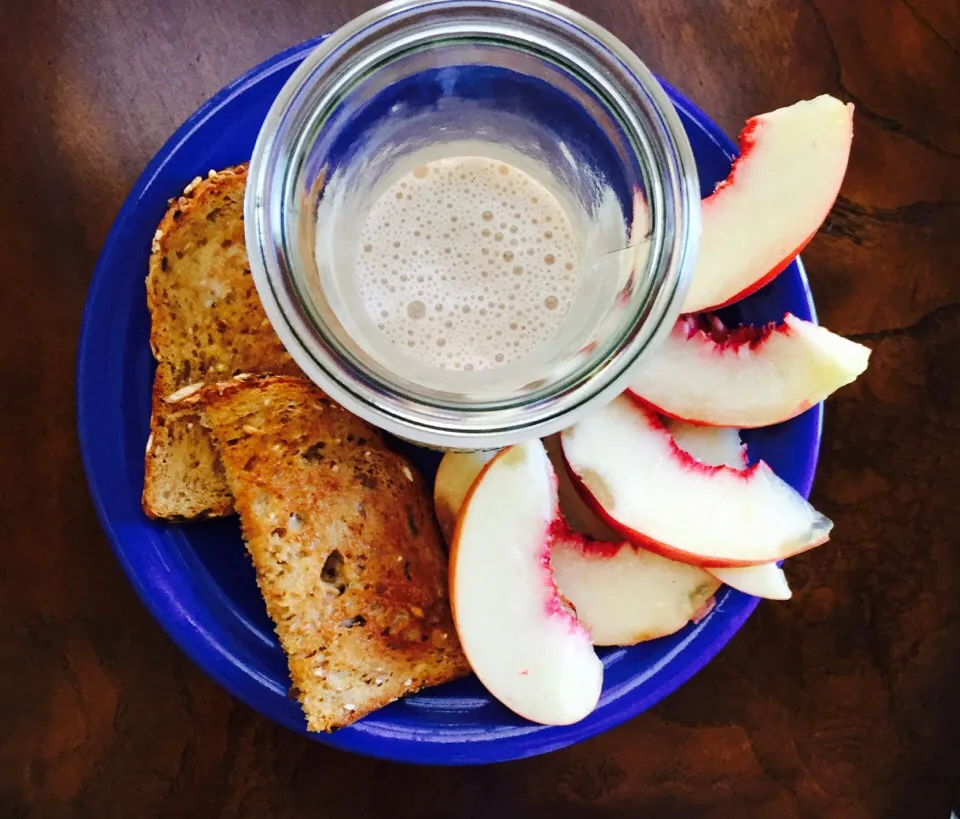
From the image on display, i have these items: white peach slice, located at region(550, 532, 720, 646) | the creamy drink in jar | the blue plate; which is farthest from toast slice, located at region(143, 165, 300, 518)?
white peach slice, located at region(550, 532, 720, 646)

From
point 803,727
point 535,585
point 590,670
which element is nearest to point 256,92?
point 535,585

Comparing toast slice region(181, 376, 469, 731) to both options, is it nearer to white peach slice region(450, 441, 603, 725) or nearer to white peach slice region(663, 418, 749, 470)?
white peach slice region(450, 441, 603, 725)

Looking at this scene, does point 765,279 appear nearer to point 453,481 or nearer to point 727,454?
point 727,454

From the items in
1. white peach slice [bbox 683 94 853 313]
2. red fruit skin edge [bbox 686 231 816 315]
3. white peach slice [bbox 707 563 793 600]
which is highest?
white peach slice [bbox 683 94 853 313]

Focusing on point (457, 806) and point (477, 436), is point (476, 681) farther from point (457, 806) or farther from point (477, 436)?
point (477, 436)

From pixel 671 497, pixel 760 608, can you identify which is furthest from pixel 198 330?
pixel 760 608

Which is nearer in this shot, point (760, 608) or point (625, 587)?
point (625, 587)
